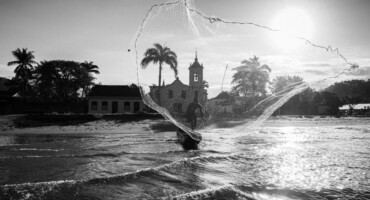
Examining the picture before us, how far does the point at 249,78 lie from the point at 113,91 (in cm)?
5060

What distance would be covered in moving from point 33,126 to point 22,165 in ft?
69.5

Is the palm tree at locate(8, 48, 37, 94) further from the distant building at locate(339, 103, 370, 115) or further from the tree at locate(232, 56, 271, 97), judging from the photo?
the distant building at locate(339, 103, 370, 115)

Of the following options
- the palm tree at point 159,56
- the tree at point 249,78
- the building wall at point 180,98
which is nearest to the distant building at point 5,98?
the palm tree at point 159,56

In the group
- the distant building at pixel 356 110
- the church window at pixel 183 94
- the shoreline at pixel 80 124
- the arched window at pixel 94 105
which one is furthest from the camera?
the distant building at pixel 356 110

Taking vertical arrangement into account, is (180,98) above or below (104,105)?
below

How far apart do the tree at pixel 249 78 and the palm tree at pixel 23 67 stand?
59.6 metres

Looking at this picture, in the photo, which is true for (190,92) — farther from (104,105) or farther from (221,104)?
(104,105)

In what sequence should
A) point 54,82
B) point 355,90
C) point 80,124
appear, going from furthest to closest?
point 355,90 < point 54,82 < point 80,124

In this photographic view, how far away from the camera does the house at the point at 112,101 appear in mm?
54188

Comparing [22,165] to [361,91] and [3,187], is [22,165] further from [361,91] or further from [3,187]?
[361,91]

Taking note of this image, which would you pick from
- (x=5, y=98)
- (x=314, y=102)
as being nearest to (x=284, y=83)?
(x=5, y=98)

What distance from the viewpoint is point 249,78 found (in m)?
8.54

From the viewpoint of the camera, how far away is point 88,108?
5400cm

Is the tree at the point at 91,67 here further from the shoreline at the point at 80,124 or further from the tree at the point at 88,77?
the shoreline at the point at 80,124
